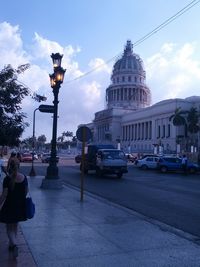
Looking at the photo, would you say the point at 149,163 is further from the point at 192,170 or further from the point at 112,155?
the point at 112,155

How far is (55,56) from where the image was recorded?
20281 millimetres

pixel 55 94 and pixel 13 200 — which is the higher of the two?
pixel 55 94

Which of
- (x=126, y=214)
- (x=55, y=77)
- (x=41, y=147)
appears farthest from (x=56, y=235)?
(x=41, y=147)

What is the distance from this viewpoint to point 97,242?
891 centimetres

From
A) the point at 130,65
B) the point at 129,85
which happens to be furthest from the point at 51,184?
the point at 130,65

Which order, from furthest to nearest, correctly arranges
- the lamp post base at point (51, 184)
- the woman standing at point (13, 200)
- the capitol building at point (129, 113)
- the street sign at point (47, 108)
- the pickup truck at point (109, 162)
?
the capitol building at point (129, 113), the pickup truck at point (109, 162), the street sign at point (47, 108), the lamp post base at point (51, 184), the woman standing at point (13, 200)

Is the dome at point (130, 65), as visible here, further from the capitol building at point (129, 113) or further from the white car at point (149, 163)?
the white car at point (149, 163)

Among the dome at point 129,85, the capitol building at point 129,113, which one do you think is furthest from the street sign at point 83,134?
the dome at point 129,85

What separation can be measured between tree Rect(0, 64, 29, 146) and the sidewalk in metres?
1.99

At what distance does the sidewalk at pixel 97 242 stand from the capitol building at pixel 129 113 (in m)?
117

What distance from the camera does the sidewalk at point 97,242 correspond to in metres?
7.47

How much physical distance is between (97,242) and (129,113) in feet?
459

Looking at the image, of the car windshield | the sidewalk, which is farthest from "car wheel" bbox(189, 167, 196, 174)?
the sidewalk

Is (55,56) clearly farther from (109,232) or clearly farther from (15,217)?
(15,217)
